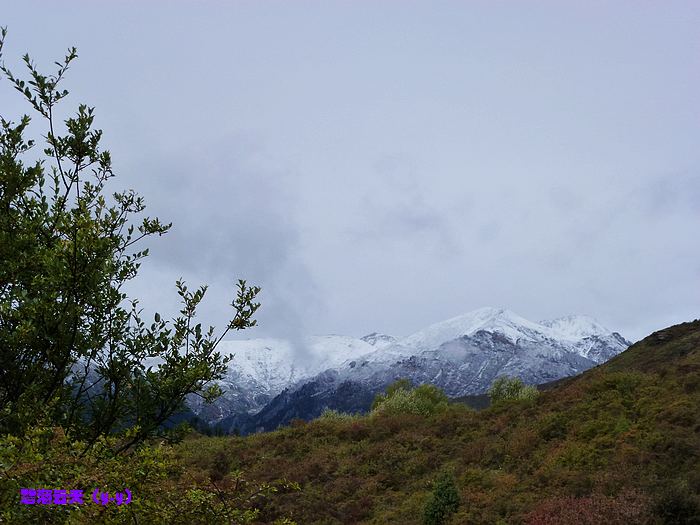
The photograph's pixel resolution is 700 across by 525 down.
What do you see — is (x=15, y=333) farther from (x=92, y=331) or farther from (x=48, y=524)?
(x=48, y=524)

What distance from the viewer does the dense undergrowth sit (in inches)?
189

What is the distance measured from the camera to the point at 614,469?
57.1 ft

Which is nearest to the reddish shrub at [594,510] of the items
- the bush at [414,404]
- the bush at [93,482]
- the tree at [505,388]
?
the bush at [93,482]

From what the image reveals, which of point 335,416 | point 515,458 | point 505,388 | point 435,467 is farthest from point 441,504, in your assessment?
point 505,388

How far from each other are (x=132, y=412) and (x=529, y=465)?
1892 centimetres

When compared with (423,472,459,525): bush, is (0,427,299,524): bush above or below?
above

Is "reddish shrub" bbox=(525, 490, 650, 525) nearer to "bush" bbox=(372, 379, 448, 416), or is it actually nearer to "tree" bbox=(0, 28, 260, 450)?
"tree" bbox=(0, 28, 260, 450)

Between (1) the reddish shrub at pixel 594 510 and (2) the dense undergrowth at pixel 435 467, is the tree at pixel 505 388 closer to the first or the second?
(2) the dense undergrowth at pixel 435 467

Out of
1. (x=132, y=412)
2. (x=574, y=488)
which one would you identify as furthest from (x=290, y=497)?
(x=132, y=412)

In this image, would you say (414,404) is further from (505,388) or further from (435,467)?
(435,467)

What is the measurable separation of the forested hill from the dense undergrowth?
7cm

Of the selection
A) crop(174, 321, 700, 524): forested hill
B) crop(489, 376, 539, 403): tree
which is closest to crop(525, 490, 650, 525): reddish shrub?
crop(174, 321, 700, 524): forested hill

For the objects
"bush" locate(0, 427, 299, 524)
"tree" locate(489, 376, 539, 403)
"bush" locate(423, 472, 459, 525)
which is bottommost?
"bush" locate(423, 472, 459, 525)

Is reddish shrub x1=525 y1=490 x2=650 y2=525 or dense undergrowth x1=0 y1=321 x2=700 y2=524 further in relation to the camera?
reddish shrub x1=525 y1=490 x2=650 y2=525
